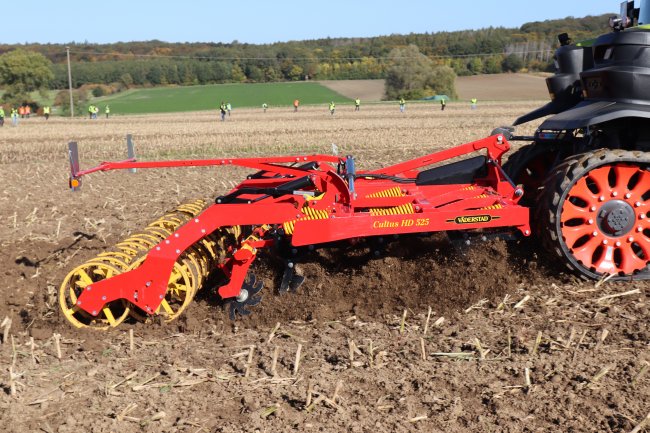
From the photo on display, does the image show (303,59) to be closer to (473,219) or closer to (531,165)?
(531,165)

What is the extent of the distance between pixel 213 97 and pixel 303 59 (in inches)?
1005

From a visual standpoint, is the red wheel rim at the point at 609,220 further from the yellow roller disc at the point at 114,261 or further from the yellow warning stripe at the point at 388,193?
the yellow roller disc at the point at 114,261

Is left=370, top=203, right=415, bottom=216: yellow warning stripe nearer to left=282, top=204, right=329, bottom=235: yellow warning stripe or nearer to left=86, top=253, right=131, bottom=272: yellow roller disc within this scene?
left=282, top=204, right=329, bottom=235: yellow warning stripe

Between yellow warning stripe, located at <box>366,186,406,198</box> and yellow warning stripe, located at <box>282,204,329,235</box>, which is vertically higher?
yellow warning stripe, located at <box>366,186,406,198</box>

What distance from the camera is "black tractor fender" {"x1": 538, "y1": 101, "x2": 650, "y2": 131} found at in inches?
205

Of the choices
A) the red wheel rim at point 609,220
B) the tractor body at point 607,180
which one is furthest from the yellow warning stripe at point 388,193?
the red wheel rim at point 609,220

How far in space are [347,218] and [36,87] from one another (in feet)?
267

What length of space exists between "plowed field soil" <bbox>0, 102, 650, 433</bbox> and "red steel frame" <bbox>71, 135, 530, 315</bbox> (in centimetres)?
35

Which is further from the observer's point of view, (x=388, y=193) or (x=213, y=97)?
(x=213, y=97)

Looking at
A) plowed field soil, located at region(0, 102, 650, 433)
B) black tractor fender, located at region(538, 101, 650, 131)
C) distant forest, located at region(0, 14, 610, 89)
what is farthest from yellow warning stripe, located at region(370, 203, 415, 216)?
distant forest, located at region(0, 14, 610, 89)

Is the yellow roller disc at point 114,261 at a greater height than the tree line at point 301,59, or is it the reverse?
the tree line at point 301,59

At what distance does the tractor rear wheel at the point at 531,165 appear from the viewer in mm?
6539

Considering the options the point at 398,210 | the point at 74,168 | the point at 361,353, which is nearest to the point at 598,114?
the point at 398,210

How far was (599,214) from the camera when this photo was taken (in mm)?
5371
